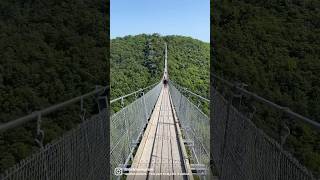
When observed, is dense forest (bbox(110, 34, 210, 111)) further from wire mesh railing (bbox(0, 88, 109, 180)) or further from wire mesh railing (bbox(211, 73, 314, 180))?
wire mesh railing (bbox(0, 88, 109, 180))

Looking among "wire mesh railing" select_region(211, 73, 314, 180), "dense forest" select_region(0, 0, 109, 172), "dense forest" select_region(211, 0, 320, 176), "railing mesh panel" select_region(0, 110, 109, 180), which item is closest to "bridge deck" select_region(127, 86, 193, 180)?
"wire mesh railing" select_region(211, 73, 314, 180)

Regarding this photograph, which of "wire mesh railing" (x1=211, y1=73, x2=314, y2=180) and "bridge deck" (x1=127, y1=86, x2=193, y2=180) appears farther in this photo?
"bridge deck" (x1=127, y1=86, x2=193, y2=180)

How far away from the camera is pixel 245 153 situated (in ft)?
5.16

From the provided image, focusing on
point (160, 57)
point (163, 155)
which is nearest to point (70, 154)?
point (163, 155)

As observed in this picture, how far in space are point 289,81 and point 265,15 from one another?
8.76ft

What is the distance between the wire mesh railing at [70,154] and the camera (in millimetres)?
918

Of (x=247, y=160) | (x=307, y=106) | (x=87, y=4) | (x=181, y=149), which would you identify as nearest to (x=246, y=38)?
(x=307, y=106)

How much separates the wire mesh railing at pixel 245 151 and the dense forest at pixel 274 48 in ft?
16.8

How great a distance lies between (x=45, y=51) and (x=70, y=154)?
10991mm

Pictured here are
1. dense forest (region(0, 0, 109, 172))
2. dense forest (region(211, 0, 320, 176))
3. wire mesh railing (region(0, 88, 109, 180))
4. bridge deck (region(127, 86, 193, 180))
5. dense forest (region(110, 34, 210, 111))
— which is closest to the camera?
wire mesh railing (region(0, 88, 109, 180))

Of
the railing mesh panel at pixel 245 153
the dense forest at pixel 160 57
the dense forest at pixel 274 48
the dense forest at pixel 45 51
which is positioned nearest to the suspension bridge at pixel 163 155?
the railing mesh panel at pixel 245 153

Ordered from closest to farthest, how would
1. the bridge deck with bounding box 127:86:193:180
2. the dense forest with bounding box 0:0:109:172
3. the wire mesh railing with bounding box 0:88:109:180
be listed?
1. the wire mesh railing with bounding box 0:88:109:180
2. the bridge deck with bounding box 127:86:193:180
3. the dense forest with bounding box 0:0:109:172

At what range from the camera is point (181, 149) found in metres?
4.48

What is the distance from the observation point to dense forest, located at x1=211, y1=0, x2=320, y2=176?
8.52 m
